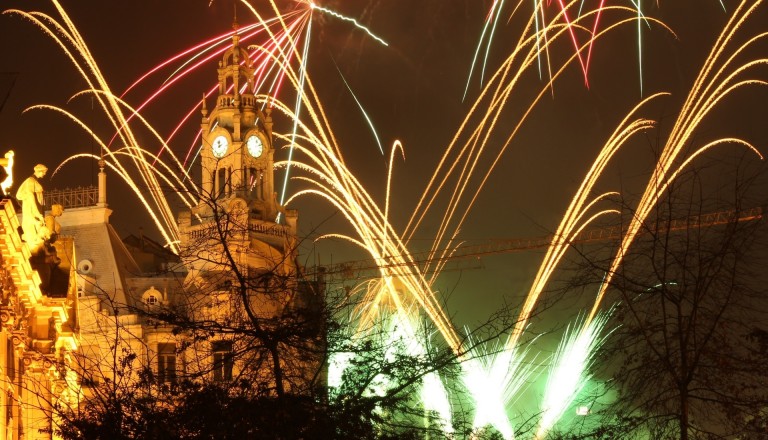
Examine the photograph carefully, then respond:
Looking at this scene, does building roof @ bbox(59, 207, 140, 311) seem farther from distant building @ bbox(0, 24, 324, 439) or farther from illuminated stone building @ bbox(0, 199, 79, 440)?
illuminated stone building @ bbox(0, 199, 79, 440)

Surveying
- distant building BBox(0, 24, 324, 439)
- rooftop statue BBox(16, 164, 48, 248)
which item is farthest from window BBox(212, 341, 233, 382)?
rooftop statue BBox(16, 164, 48, 248)

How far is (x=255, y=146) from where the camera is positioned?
247 ft

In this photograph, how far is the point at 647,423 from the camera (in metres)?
25.0

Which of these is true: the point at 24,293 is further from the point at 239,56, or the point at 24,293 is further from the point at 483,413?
the point at 239,56

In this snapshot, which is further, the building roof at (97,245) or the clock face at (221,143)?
the building roof at (97,245)

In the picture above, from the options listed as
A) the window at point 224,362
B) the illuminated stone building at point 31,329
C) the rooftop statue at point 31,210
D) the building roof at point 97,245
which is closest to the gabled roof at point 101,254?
the building roof at point 97,245

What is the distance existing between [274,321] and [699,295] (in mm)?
6923

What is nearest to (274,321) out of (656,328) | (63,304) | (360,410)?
(360,410)

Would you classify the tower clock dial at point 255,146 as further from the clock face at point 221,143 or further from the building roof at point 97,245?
the building roof at point 97,245

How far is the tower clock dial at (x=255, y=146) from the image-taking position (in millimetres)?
74812

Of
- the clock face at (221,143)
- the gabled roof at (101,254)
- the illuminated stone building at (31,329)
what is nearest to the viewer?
the illuminated stone building at (31,329)

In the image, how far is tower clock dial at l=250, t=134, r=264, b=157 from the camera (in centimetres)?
7481

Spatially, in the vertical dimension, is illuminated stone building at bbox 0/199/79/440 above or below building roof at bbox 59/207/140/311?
below

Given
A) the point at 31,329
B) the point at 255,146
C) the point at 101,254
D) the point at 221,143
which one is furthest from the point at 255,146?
the point at 31,329
